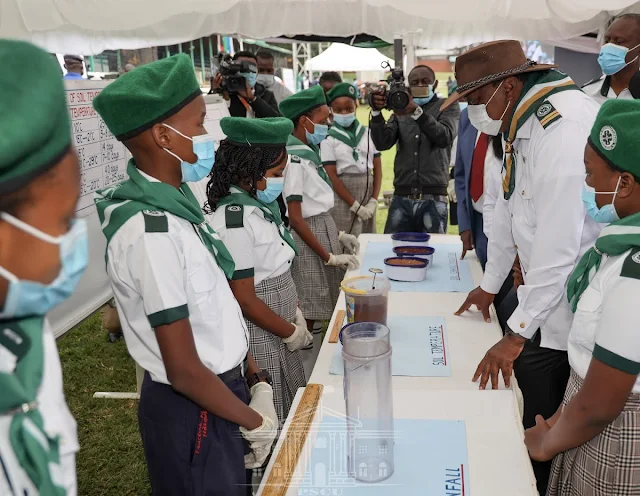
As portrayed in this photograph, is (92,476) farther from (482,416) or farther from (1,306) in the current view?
(1,306)

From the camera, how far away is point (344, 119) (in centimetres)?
456

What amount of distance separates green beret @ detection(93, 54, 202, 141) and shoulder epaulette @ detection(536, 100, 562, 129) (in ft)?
3.54

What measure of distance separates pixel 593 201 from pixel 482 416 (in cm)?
59

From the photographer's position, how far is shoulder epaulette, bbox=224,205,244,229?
1.98 metres

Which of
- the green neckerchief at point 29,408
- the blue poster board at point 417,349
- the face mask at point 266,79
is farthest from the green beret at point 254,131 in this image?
the face mask at point 266,79

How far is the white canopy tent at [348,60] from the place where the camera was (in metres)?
9.57

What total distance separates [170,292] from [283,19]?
10.2 feet

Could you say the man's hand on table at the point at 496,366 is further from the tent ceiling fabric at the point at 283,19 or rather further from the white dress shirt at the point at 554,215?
the tent ceiling fabric at the point at 283,19

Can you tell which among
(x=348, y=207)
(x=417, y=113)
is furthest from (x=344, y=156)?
(x=417, y=113)

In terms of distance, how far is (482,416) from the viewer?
145 cm

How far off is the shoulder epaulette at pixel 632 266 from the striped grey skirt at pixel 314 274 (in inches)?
88.4

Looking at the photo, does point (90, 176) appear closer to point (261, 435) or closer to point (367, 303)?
point (367, 303)

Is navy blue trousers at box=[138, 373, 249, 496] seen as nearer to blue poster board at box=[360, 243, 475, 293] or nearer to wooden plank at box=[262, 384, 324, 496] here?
wooden plank at box=[262, 384, 324, 496]

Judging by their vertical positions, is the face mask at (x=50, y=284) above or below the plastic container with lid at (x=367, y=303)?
above
